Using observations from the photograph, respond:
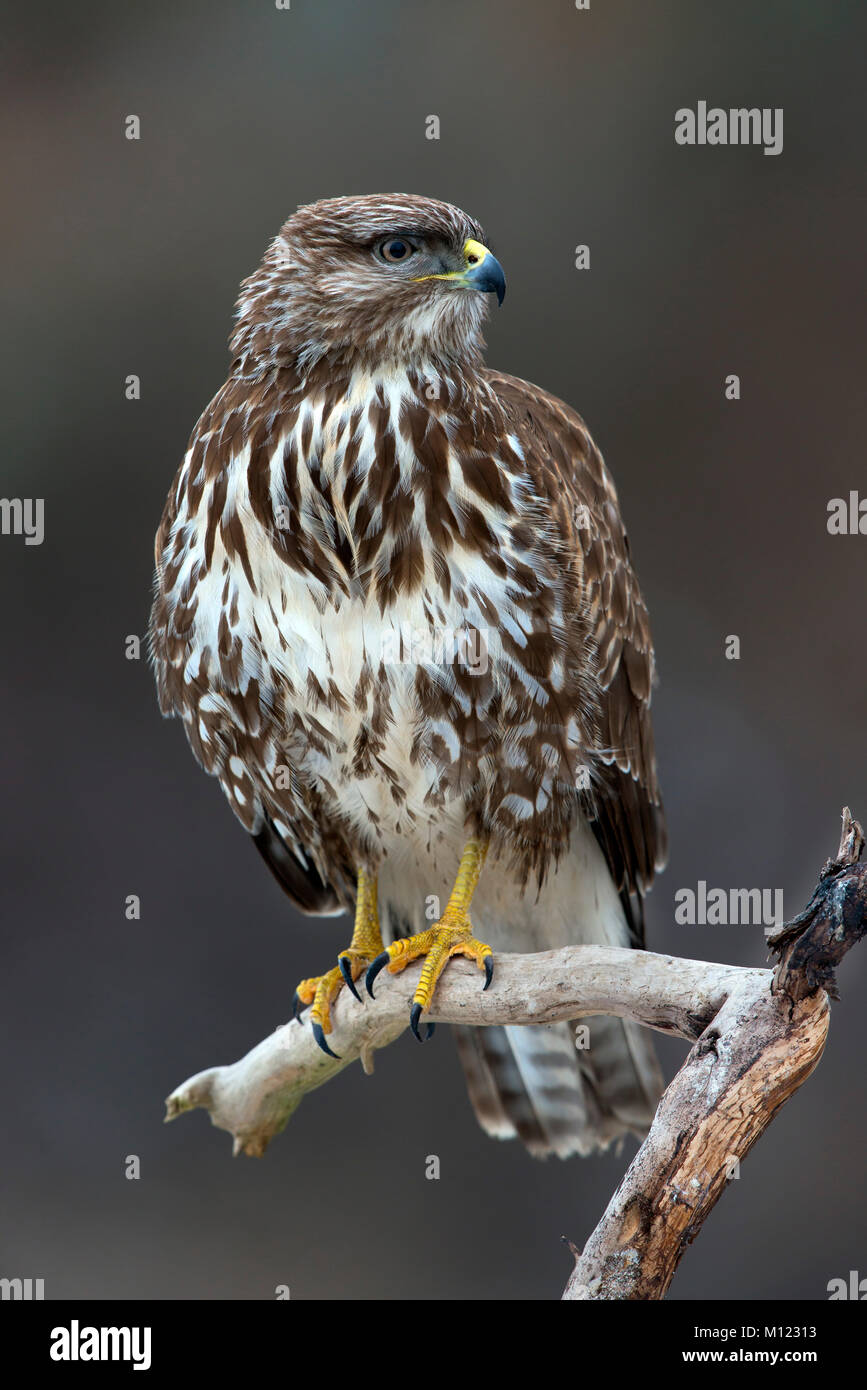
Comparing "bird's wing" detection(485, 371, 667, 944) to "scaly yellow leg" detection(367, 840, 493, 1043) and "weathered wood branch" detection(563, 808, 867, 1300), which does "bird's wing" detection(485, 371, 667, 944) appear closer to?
"scaly yellow leg" detection(367, 840, 493, 1043)

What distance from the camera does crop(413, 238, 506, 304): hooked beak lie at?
2.59 meters

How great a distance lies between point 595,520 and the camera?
2930 millimetres

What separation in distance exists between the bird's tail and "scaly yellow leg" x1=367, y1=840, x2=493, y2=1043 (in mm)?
586

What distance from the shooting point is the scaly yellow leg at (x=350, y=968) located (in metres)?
2.99

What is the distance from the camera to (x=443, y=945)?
9.28 feet

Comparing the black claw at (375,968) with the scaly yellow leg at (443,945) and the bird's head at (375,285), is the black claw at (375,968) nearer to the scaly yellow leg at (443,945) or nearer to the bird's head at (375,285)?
the scaly yellow leg at (443,945)

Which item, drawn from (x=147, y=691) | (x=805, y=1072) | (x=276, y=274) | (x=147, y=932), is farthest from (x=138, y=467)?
(x=805, y=1072)

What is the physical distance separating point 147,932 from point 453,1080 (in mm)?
1201

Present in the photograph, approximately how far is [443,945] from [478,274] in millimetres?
1302

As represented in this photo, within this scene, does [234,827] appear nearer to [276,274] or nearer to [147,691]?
[147,691]
